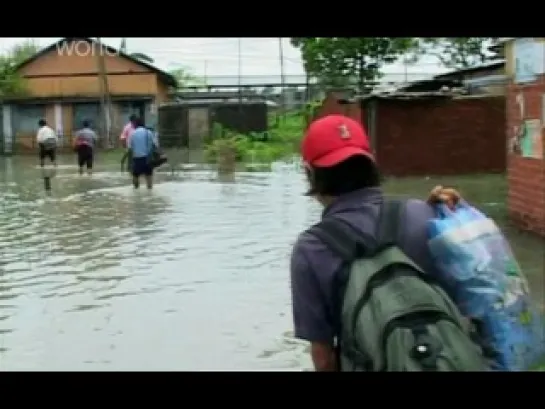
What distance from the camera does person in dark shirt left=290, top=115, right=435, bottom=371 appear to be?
8.11ft

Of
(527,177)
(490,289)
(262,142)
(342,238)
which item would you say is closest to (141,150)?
(527,177)

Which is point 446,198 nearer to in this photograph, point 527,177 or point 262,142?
point 527,177

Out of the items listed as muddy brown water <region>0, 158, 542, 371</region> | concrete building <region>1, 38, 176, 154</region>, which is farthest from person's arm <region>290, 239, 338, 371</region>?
concrete building <region>1, 38, 176, 154</region>

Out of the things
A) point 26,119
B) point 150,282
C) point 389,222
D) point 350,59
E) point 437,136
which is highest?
point 350,59

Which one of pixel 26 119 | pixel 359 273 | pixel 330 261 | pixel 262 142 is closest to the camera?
pixel 359 273

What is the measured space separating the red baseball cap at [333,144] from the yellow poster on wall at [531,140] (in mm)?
7838

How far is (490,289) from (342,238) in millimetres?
366

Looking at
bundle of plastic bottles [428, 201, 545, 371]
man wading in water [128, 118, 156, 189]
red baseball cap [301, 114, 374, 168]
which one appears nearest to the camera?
bundle of plastic bottles [428, 201, 545, 371]

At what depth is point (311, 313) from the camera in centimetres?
252

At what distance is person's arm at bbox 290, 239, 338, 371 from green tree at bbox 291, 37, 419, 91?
109 feet

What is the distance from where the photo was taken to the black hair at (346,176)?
101 inches

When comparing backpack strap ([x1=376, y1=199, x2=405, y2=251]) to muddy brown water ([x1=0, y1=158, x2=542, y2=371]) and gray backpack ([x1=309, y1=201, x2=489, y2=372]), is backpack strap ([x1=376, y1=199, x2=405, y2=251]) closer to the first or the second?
gray backpack ([x1=309, y1=201, x2=489, y2=372])
